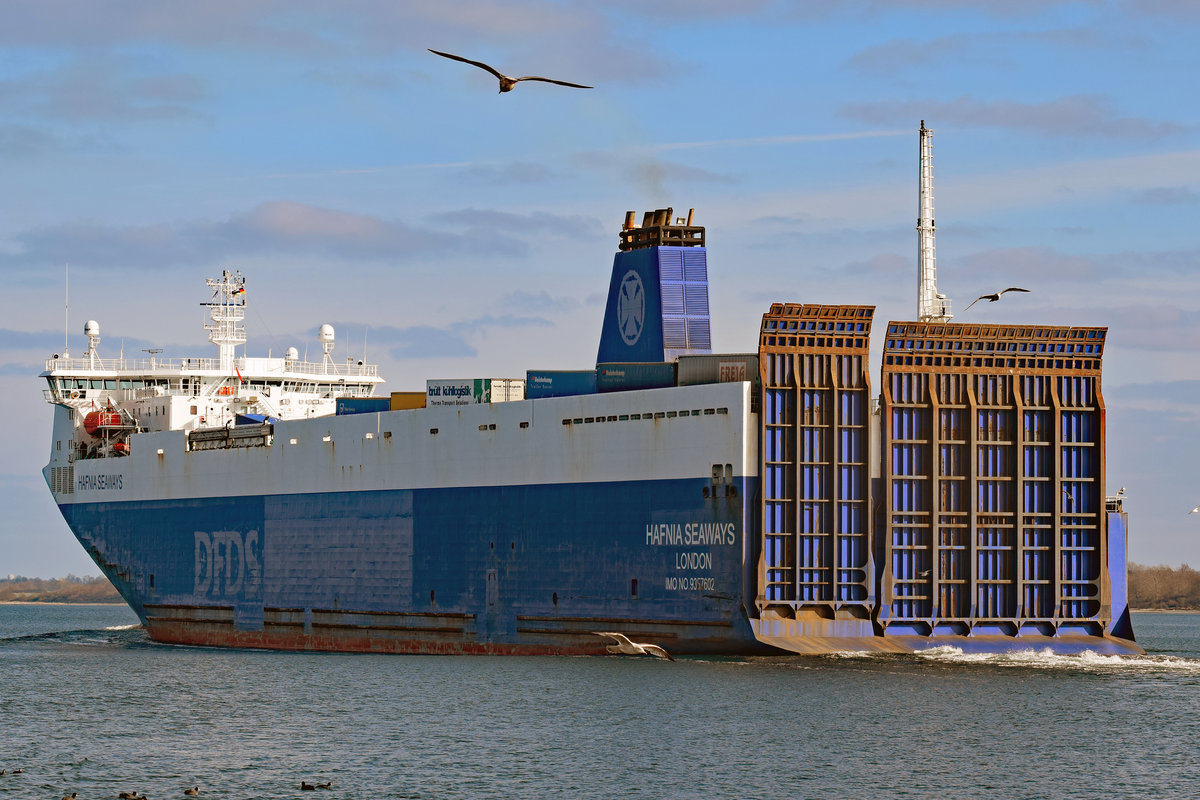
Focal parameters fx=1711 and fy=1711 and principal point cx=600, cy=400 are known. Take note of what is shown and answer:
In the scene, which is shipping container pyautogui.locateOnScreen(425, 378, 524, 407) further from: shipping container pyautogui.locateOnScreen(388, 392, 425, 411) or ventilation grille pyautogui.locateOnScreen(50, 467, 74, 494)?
ventilation grille pyautogui.locateOnScreen(50, 467, 74, 494)

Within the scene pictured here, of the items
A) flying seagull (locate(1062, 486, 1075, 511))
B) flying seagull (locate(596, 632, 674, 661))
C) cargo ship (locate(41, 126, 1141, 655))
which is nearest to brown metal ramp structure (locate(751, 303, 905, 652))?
cargo ship (locate(41, 126, 1141, 655))

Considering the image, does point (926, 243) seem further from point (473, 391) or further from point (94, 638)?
point (94, 638)

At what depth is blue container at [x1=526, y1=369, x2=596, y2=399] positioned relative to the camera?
50531 mm

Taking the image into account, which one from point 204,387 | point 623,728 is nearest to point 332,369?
point 204,387

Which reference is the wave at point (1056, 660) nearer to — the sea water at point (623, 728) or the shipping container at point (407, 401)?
the sea water at point (623, 728)

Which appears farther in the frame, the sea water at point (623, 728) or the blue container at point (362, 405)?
the blue container at point (362, 405)

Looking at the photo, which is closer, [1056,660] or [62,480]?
[1056,660]

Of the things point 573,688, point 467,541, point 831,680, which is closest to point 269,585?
point 467,541

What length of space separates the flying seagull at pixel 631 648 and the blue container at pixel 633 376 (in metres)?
6.91

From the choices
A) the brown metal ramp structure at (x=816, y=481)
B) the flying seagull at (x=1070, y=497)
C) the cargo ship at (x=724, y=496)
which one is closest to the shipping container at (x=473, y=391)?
the cargo ship at (x=724, y=496)

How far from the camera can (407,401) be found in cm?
5697

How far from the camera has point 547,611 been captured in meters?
49.2

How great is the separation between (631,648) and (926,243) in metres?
16.7

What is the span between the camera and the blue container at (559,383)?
50.5 metres
